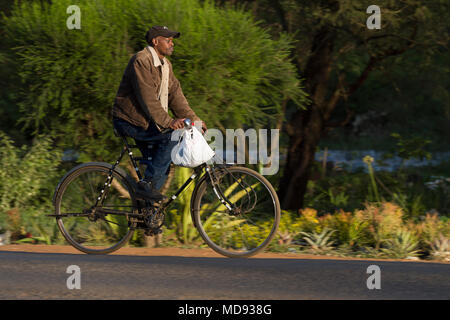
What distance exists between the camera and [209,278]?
5191mm

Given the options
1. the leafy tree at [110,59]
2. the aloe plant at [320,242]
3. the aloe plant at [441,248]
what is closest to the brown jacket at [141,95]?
the leafy tree at [110,59]

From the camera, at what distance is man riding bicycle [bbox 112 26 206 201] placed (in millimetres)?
5840

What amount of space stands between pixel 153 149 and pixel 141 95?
54 cm

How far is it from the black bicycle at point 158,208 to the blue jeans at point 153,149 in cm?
7

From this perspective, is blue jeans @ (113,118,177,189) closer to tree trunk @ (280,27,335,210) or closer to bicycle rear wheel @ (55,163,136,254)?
bicycle rear wheel @ (55,163,136,254)

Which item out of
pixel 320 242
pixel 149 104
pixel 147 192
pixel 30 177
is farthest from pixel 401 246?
pixel 30 177

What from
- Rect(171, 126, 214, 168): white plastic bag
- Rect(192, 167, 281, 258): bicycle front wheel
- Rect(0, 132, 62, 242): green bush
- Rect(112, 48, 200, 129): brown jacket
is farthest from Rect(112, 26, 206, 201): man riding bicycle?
Rect(0, 132, 62, 242): green bush

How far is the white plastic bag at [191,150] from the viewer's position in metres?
5.82

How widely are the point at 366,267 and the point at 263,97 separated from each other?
3544mm

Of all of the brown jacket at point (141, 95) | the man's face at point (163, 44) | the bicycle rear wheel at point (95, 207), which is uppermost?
the man's face at point (163, 44)

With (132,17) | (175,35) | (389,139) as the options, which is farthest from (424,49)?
(389,139)

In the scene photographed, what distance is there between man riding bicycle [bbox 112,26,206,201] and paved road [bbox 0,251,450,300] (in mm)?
787

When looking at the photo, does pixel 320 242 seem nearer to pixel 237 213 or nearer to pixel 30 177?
pixel 237 213

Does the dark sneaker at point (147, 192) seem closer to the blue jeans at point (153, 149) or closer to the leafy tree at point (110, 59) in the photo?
the blue jeans at point (153, 149)
